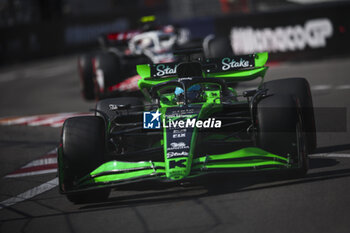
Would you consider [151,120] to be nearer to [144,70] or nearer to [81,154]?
[81,154]

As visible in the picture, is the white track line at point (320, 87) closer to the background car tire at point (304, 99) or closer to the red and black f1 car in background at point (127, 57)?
the red and black f1 car in background at point (127, 57)

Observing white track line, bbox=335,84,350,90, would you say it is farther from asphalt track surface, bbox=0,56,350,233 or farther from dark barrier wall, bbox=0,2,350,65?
dark barrier wall, bbox=0,2,350,65

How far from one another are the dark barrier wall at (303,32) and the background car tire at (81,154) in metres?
12.4

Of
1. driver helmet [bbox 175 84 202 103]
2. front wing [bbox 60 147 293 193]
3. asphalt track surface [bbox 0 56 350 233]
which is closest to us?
asphalt track surface [bbox 0 56 350 233]

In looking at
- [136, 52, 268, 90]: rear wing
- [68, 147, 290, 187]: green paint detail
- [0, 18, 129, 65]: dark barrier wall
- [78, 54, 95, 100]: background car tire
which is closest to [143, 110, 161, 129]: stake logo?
[68, 147, 290, 187]: green paint detail

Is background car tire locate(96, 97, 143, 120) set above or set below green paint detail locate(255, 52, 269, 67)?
below

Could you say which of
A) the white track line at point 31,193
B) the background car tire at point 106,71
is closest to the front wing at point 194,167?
the white track line at point 31,193

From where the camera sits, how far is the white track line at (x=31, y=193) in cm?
667

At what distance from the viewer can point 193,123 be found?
21.0 ft

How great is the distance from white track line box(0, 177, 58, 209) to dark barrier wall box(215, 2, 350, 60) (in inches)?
464

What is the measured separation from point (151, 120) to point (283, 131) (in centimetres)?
141

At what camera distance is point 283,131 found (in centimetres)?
621

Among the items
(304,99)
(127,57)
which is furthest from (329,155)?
(127,57)

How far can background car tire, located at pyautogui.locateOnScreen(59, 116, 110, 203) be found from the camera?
617 centimetres
